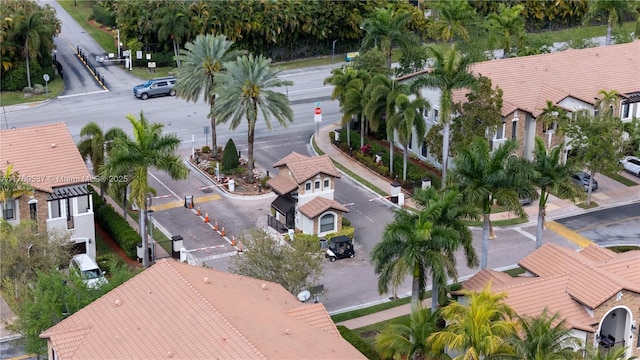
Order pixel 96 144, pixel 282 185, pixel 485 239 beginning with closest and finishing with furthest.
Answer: pixel 485 239 < pixel 96 144 < pixel 282 185

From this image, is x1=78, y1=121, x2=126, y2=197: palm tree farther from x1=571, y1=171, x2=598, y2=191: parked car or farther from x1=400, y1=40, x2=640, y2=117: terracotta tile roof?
x1=571, y1=171, x2=598, y2=191: parked car

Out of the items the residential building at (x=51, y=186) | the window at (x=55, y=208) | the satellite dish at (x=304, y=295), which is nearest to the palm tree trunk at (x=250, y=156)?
the residential building at (x=51, y=186)

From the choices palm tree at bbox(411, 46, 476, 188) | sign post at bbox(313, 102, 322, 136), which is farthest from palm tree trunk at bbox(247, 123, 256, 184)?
palm tree at bbox(411, 46, 476, 188)

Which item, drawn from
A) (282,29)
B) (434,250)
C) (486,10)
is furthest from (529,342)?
(486,10)

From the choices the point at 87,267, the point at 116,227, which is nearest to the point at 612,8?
the point at 116,227

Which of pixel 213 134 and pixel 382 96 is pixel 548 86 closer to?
pixel 382 96

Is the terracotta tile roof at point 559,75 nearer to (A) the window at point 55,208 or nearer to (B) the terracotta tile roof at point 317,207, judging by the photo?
(B) the terracotta tile roof at point 317,207
